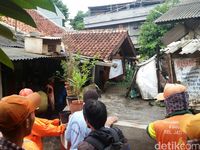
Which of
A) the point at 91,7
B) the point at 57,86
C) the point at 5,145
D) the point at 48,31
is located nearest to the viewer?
the point at 5,145

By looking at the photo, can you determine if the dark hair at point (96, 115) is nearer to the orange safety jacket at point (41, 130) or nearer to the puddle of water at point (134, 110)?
the orange safety jacket at point (41, 130)

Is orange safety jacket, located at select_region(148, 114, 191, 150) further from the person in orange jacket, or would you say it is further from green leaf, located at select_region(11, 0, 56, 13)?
green leaf, located at select_region(11, 0, 56, 13)

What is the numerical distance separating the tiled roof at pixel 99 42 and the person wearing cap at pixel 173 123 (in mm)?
8943

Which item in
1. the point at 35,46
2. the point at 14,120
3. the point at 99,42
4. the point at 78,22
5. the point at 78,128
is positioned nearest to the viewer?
the point at 14,120

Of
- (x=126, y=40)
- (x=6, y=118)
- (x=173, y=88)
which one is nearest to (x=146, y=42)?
(x=126, y=40)

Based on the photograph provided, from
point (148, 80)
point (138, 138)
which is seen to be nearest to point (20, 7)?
point (138, 138)

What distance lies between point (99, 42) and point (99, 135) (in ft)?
36.8

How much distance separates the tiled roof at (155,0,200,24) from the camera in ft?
44.4

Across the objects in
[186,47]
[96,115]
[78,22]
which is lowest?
[96,115]

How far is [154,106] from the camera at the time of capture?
8414mm

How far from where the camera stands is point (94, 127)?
8.26 feet

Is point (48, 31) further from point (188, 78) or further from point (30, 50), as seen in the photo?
point (188, 78)

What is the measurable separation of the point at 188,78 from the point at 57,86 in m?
5.11

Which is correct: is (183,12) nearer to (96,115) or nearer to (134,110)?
(134,110)
